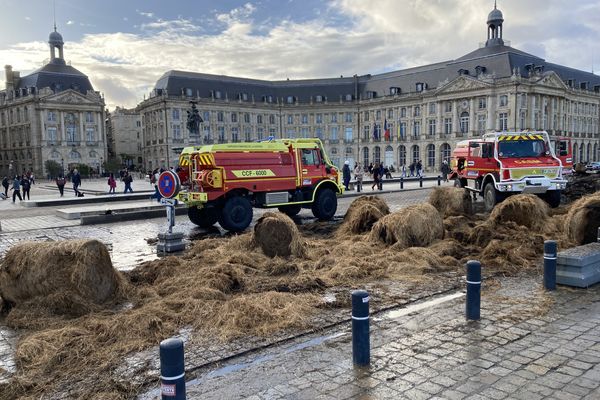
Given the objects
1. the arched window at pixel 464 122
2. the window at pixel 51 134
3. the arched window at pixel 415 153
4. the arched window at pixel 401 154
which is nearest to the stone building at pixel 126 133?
the window at pixel 51 134

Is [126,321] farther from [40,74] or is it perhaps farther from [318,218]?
[40,74]

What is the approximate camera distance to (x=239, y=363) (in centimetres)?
523

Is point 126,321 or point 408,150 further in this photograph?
point 408,150

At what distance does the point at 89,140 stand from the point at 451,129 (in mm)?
68111

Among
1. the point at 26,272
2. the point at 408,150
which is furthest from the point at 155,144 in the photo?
the point at 26,272

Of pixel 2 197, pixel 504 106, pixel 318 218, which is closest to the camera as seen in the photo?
pixel 318 218

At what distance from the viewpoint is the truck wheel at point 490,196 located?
17.8 meters

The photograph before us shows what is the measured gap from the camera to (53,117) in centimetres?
9169

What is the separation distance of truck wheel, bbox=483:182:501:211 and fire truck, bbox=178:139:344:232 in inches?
220

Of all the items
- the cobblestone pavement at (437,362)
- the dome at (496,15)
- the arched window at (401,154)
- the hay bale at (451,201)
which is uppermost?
the dome at (496,15)

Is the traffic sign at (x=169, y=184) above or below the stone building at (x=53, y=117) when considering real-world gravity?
below

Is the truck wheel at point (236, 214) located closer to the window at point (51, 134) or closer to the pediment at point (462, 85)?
the pediment at point (462, 85)

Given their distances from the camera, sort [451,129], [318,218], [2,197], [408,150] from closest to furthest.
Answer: [318,218], [2,197], [451,129], [408,150]

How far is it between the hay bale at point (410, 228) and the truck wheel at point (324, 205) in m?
6.02
